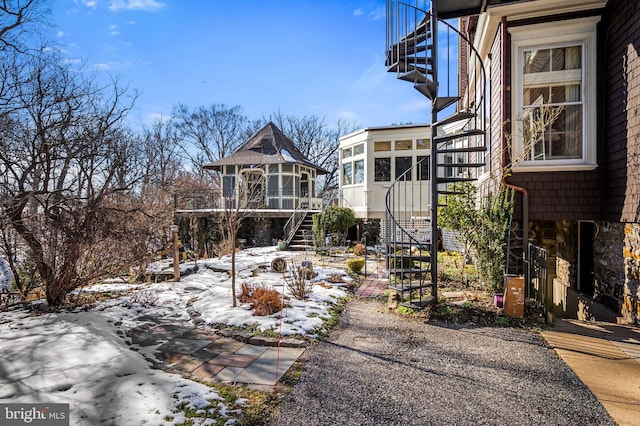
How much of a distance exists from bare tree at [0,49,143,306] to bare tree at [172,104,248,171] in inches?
803

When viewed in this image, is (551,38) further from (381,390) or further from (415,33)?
(381,390)

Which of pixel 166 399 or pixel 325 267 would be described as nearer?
pixel 166 399

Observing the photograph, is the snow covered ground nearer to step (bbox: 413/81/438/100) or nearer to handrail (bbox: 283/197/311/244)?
step (bbox: 413/81/438/100)

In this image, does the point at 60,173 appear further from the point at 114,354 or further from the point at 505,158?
the point at 505,158

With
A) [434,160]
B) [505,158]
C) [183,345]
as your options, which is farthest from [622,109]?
[183,345]

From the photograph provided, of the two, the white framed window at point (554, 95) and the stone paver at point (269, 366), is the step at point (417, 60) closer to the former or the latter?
the white framed window at point (554, 95)

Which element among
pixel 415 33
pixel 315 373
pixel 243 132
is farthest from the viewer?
pixel 243 132

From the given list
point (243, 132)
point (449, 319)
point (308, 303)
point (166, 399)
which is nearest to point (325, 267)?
point (308, 303)

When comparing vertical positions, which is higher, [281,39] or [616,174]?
[281,39]

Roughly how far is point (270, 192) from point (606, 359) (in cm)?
1500

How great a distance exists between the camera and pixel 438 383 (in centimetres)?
285

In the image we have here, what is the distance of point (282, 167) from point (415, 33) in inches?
484

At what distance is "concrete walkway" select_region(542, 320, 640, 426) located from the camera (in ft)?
8.23

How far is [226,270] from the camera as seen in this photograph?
8133 mm
